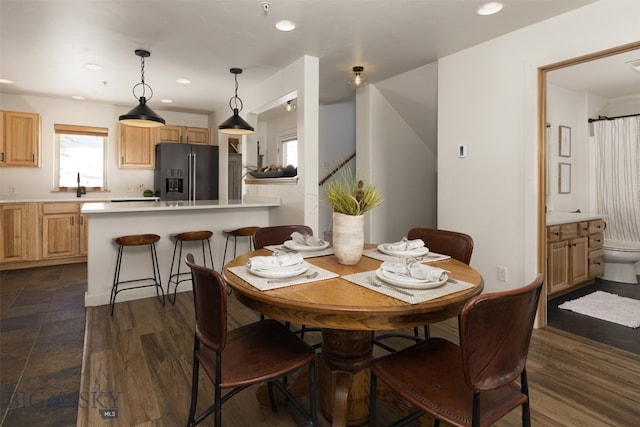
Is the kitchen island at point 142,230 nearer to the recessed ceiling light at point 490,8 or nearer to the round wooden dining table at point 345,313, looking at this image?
the round wooden dining table at point 345,313

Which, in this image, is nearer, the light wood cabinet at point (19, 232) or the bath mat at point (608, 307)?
the bath mat at point (608, 307)

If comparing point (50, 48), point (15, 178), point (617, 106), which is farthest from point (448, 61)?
point (15, 178)

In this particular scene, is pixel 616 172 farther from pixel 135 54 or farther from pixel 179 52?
pixel 135 54

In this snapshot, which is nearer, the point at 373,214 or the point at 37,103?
the point at 373,214

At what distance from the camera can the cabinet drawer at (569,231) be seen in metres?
3.34

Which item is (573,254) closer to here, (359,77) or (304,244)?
(359,77)

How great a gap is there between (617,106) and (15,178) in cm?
744

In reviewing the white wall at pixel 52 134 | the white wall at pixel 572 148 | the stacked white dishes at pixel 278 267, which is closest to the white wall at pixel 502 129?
the white wall at pixel 572 148

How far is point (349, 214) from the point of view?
1.69 metres

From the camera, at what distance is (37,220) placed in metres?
4.63

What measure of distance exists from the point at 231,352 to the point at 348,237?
0.71 meters

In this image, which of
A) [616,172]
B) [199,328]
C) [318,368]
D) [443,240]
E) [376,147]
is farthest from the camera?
[376,147]

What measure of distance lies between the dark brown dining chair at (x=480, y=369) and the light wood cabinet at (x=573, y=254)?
247 cm

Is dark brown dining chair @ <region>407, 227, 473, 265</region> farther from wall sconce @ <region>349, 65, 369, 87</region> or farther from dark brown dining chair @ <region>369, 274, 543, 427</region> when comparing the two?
wall sconce @ <region>349, 65, 369, 87</region>
